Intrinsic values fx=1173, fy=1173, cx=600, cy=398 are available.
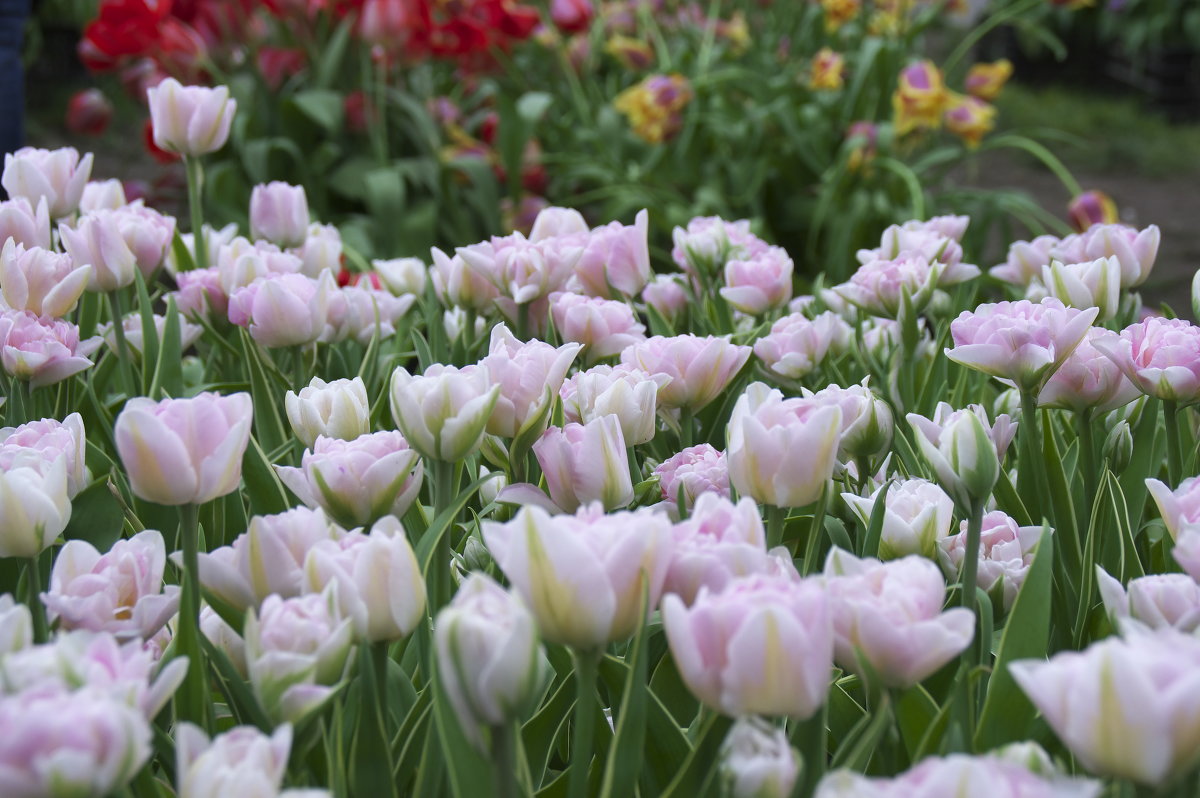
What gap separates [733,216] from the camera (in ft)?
9.69

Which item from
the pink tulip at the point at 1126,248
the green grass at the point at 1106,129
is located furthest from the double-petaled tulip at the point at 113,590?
the green grass at the point at 1106,129

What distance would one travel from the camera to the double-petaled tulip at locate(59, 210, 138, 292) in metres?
0.88

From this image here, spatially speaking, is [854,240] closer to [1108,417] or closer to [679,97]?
[679,97]

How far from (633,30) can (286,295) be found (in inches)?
127

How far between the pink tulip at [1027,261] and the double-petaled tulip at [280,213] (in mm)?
688

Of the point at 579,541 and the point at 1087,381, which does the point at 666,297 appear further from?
the point at 579,541

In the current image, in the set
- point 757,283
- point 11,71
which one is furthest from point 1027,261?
point 11,71

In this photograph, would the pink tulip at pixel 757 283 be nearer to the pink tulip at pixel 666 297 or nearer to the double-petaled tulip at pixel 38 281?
the pink tulip at pixel 666 297

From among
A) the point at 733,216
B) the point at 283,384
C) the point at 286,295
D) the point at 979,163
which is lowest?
the point at 979,163

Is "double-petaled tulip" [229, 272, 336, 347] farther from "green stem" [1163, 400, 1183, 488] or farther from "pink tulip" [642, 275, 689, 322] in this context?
"green stem" [1163, 400, 1183, 488]

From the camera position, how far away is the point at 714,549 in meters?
0.46

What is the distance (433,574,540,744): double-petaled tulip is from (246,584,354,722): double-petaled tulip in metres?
0.07

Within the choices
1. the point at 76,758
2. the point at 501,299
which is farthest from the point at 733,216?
the point at 76,758

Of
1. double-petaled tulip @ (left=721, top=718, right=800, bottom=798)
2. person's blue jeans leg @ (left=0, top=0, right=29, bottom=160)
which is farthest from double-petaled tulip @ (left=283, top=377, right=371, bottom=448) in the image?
person's blue jeans leg @ (left=0, top=0, right=29, bottom=160)
